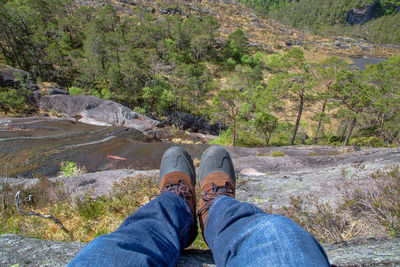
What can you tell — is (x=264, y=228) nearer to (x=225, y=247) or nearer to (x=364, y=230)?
(x=225, y=247)

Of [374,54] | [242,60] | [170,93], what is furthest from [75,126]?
[374,54]

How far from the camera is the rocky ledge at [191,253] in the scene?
4.01 feet

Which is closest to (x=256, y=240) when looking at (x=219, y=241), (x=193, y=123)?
(x=219, y=241)

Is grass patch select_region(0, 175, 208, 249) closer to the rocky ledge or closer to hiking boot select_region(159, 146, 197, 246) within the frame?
hiking boot select_region(159, 146, 197, 246)

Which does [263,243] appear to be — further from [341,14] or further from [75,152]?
[341,14]

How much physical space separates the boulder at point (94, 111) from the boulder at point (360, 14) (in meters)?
164

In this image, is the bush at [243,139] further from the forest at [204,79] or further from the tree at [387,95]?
the tree at [387,95]

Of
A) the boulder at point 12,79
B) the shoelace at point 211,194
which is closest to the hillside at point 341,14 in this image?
the boulder at point 12,79

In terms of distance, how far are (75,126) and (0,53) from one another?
22489 millimetres

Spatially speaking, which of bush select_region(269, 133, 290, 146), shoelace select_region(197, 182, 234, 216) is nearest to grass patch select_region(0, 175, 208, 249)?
shoelace select_region(197, 182, 234, 216)

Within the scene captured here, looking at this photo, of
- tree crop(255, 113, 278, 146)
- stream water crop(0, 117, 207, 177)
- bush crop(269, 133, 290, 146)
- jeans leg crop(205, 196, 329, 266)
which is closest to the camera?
jeans leg crop(205, 196, 329, 266)

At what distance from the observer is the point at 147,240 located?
1.21 m

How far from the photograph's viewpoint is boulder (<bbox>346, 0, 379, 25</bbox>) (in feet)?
403

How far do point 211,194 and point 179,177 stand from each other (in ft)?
1.94
